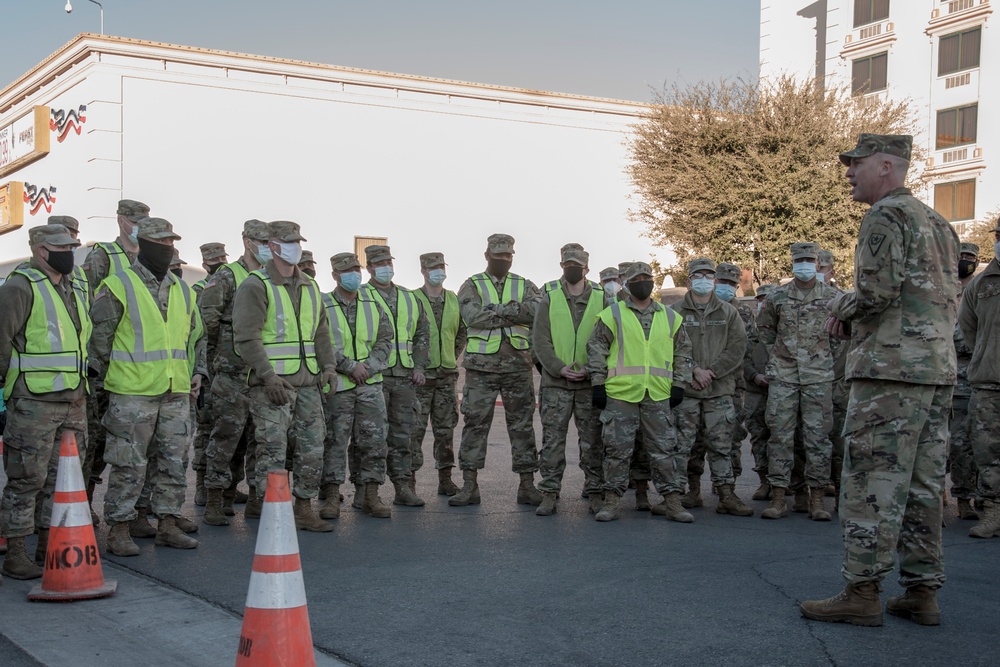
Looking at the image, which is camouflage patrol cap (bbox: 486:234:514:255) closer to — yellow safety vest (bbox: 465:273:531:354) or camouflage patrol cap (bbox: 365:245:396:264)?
yellow safety vest (bbox: 465:273:531:354)

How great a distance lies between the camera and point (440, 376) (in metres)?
10.6

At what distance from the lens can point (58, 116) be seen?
100ft

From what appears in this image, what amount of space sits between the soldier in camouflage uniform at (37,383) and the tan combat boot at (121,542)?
1.45ft

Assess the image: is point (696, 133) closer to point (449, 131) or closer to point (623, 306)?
point (449, 131)

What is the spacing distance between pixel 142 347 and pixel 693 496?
505cm

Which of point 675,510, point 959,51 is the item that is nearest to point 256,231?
point 675,510

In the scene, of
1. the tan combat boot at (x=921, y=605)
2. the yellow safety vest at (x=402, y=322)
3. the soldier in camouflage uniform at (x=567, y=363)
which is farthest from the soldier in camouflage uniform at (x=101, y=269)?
the tan combat boot at (x=921, y=605)

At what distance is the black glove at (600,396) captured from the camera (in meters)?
9.04

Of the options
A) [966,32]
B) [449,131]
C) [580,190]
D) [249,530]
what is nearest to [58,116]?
[449,131]

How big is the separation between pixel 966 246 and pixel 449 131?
24.7m

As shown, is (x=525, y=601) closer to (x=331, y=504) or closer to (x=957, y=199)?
(x=331, y=504)

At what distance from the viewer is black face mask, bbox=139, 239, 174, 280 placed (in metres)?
7.63

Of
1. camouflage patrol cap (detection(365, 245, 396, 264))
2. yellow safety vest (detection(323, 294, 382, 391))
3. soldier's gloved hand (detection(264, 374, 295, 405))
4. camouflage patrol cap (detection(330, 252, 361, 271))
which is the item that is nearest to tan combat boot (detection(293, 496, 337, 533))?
soldier's gloved hand (detection(264, 374, 295, 405))

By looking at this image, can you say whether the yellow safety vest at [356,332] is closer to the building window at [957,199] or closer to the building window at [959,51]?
the building window at [957,199]
